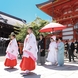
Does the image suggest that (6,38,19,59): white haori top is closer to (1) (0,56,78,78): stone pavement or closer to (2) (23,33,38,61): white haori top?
(1) (0,56,78,78): stone pavement

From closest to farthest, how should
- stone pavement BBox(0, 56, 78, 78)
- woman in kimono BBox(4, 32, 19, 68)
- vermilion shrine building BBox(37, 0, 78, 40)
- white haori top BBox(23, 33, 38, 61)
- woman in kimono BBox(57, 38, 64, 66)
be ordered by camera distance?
stone pavement BBox(0, 56, 78, 78) < white haori top BBox(23, 33, 38, 61) < woman in kimono BBox(4, 32, 19, 68) < woman in kimono BBox(57, 38, 64, 66) < vermilion shrine building BBox(37, 0, 78, 40)

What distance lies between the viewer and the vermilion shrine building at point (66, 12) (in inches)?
645

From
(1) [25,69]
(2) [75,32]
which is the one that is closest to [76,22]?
(2) [75,32]

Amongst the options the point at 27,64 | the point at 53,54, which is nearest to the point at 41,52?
the point at 53,54

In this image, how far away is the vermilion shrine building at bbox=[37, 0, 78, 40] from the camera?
16.4 m

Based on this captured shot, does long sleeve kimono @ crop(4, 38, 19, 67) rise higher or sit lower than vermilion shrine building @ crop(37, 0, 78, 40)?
lower

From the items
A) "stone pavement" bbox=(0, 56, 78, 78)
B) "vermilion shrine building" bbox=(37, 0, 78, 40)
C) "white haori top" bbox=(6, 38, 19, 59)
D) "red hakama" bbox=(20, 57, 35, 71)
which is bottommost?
"stone pavement" bbox=(0, 56, 78, 78)

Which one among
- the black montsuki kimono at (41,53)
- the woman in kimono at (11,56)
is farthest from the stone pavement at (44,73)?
the black montsuki kimono at (41,53)

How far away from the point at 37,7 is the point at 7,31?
6636 millimetres

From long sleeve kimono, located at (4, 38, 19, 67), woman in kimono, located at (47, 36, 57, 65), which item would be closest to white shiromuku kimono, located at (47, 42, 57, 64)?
woman in kimono, located at (47, 36, 57, 65)

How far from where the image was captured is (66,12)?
17.8 meters

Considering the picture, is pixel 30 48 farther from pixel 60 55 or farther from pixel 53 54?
pixel 53 54

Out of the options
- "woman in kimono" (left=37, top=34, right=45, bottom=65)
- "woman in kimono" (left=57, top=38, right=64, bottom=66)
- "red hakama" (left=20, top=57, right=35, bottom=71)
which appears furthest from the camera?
"woman in kimono" (left=37, top=34, right=45, bottom=65)

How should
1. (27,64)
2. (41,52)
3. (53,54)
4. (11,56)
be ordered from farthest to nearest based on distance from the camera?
(53,54), (41,52), (11,56), (27,64)
